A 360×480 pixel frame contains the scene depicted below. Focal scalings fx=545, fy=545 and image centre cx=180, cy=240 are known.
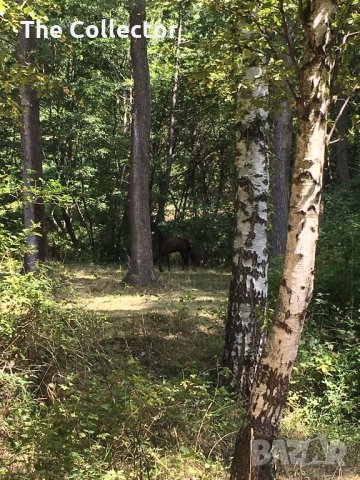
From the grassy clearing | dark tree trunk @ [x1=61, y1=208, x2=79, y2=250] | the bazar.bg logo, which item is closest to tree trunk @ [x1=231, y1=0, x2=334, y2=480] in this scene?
the grassy clearing

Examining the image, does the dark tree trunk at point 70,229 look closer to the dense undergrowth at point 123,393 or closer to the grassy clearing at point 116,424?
the dense undergrowth at point 123,393

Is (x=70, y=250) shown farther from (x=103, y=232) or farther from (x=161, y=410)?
(x=161, y=410)

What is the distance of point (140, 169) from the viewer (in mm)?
11883

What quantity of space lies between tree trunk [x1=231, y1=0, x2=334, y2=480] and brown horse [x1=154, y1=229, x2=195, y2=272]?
42.2 feet

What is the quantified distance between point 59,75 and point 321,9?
17755 millimetres

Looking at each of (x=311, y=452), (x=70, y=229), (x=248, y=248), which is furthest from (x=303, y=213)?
(x=70, y=229)

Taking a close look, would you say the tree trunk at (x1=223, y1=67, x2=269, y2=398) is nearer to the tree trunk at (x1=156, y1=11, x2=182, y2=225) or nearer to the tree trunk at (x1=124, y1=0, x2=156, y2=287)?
the tree trunk at (x1=124, y1=0, x2=156, y2=287)

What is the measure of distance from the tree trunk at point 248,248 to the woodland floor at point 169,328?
57 centimetres

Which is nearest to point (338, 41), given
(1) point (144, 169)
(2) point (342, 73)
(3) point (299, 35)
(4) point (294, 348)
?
(2) point (342, 73)

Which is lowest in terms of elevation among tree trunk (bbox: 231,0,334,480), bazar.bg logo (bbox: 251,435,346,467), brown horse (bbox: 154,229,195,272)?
bazar.bg logo (bbox: 251,435,346,467)

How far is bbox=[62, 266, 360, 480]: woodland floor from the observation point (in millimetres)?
5590

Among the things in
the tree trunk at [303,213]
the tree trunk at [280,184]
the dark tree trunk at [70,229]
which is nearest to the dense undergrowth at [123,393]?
the tree trunk at [303,213]

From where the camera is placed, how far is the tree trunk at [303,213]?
301cm

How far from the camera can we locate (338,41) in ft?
11.8
